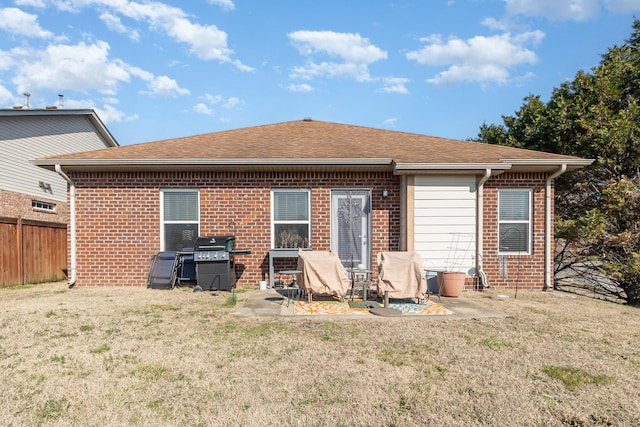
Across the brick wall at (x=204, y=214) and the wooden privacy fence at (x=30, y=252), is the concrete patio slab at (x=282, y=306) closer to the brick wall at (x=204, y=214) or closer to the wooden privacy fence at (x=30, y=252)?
the brick wall at (x=204, y=214)

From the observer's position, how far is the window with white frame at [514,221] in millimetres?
9016

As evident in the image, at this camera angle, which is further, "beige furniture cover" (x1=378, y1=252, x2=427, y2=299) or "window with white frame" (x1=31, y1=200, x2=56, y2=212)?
"window with white frame" (x1=31, y1=200, x2=56, y2=212)

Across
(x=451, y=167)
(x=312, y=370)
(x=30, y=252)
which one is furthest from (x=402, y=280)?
(x=30, y=252)

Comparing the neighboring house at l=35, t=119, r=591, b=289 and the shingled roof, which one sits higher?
the shingled roof

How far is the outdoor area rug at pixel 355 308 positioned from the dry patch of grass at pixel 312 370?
0.49 meters

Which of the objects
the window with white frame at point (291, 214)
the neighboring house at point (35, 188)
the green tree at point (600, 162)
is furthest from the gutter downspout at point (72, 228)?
the green tree at point (600, 162)

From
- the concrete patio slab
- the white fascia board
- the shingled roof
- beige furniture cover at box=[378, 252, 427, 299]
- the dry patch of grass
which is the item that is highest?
the shingled roof

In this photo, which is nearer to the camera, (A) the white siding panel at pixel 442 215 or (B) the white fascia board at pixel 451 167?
(B) the white fascia board at pixel 451 167

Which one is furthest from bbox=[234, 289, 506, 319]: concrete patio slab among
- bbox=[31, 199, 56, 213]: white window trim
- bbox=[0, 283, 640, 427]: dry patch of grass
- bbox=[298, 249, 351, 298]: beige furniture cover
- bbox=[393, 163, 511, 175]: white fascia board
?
bbox=[31, 199, 56, 213]: white window trim

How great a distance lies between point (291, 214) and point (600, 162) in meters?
8.32

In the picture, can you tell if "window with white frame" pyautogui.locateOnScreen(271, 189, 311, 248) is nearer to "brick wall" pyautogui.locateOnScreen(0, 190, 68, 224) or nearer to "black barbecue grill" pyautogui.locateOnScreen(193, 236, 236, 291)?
"black barbecue grill" pyautogui.locateOnScreen(193, 236, 236, 291)

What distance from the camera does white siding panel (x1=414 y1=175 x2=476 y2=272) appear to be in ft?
27.6

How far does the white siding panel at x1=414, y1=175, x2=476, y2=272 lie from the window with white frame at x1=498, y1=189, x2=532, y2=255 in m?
1.03

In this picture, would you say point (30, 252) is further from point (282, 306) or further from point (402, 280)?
point (402, 280)
